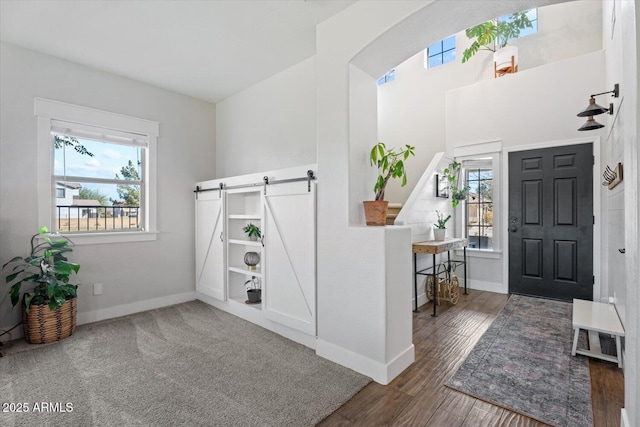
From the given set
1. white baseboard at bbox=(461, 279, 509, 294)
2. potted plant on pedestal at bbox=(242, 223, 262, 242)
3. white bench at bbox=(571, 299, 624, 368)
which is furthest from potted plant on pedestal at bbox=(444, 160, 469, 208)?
potted plant on pedestal at bbox=(242, 223, 262, 242)

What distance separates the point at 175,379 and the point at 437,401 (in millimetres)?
1843

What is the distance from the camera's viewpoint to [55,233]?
10.8 feet

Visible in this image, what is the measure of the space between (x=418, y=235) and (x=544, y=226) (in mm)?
1827

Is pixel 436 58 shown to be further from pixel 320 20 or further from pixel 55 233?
pixel 55 233

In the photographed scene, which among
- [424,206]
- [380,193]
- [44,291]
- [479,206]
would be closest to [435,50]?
[479,206]

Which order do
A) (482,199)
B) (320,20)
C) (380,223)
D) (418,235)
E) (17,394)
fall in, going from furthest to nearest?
(482,199) → (418,235) → (320,20) → (380,223) → (17,394)

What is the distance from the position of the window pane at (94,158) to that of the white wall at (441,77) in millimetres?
3969

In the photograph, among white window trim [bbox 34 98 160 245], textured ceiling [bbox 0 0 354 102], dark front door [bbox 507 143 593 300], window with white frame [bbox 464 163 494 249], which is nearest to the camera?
textured ceiling [bbox 0 0 354 102]

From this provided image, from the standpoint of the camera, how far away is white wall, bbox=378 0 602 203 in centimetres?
446

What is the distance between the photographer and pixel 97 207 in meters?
3.68

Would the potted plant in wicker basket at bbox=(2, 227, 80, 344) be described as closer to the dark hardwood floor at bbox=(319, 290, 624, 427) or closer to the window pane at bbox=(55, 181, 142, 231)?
the window pane at bbox=(55, 181, 142, 231)

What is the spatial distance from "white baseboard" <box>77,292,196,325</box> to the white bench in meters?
4.31

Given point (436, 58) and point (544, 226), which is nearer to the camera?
point (544, 226)

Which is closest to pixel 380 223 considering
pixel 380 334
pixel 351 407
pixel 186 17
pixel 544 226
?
pixel 380 334
